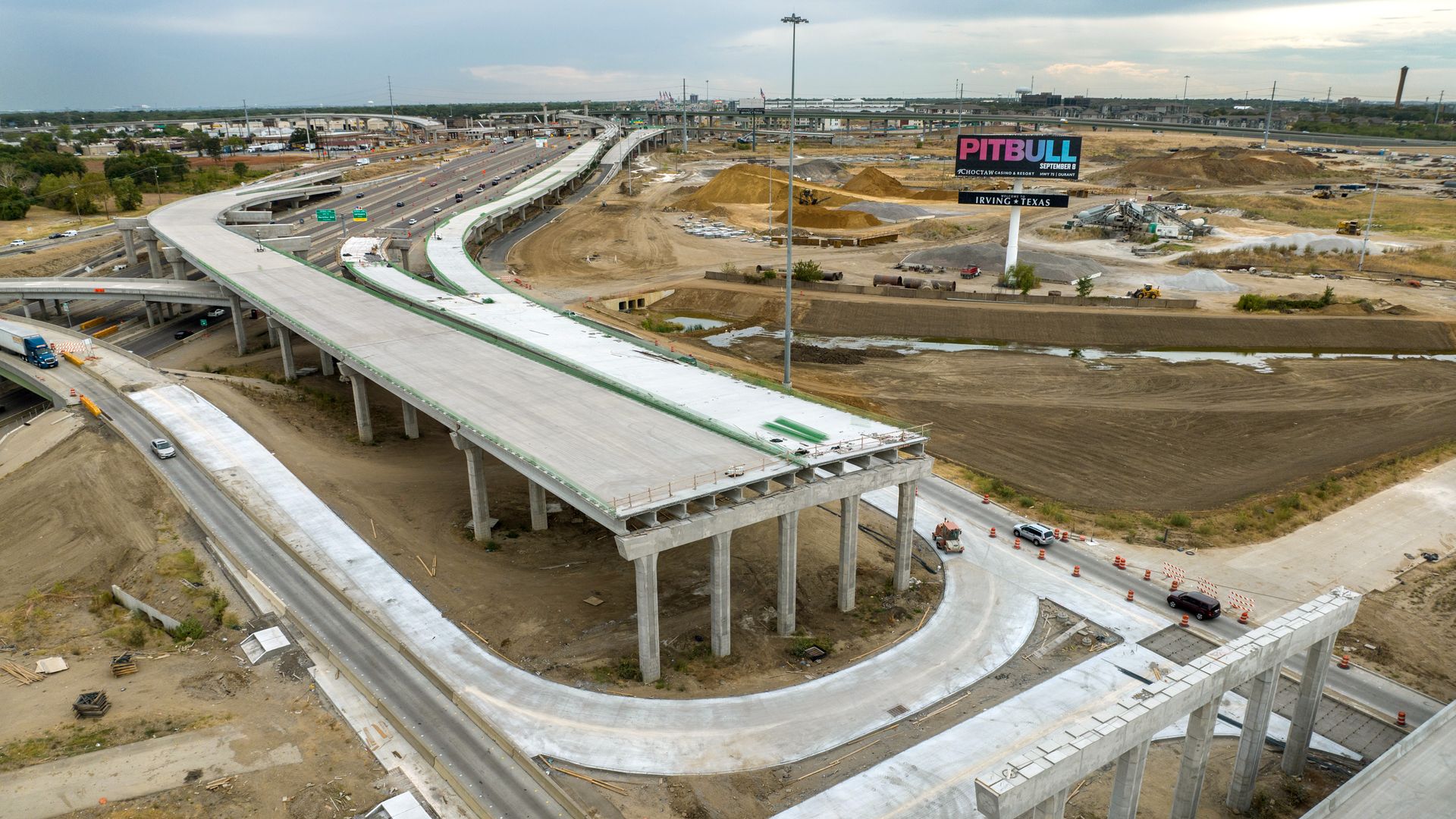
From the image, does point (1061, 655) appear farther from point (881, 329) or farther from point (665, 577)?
point (881, 329)

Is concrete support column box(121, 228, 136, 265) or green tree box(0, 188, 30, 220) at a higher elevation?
green tree box(0, 188, 30, 220)

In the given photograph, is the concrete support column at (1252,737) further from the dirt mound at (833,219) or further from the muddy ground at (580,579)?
the dirt mound at (833,219)

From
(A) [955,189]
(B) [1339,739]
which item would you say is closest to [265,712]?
(B) [1339,739]

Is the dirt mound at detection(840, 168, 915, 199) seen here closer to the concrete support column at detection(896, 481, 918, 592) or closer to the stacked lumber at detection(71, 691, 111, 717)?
the concrete support column at detection(896, 481, 918, 592)

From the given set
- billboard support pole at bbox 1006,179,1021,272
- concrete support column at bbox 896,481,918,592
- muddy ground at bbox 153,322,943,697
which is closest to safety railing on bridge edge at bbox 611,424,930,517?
concrete support column at bbox 896,481,918,592

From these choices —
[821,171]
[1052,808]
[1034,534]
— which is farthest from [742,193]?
[1052,808]

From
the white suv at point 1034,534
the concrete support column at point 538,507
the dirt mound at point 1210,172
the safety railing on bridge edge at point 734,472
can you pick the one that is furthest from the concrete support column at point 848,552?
the dirt mound at point 1210,172
